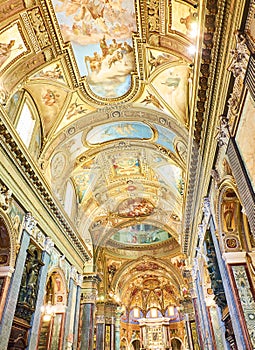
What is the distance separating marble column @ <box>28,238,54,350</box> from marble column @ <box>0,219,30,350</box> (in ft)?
5.56

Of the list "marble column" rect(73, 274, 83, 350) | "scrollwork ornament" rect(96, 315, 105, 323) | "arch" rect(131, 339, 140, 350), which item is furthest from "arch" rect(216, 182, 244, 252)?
"arch" rect(131, 339, 140, 350)

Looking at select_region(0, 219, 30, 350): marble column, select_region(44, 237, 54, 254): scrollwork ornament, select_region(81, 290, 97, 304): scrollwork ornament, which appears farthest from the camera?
select_region(81, 290, 97, 304): scrollwork ornament

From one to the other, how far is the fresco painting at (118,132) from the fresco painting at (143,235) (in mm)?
15052

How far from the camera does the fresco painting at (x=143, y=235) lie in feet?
90.6

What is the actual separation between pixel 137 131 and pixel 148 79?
3.38m

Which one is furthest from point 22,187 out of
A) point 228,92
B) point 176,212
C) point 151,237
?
point 151,237

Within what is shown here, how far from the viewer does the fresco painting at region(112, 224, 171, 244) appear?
2761 centimetres

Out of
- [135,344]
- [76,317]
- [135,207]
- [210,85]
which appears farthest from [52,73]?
[135,344]

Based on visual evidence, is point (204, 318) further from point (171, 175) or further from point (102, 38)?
point (102, 38)

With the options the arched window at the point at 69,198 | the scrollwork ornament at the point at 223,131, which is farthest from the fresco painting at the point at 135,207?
the scrollwork ornament at the point at 223,131

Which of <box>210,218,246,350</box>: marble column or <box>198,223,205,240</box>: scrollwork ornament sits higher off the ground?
<box>198,223,205,240</box>: scrollwork ornament

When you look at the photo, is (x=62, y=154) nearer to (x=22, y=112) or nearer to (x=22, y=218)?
(x=22, y=112)

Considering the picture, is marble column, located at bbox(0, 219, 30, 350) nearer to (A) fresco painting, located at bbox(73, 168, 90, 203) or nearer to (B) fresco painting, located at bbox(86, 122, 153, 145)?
(B) fresco painting, located at bbox(86, 122, 153, 145)

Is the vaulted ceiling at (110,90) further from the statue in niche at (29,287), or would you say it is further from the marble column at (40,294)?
the statue in niche at (29,287)
